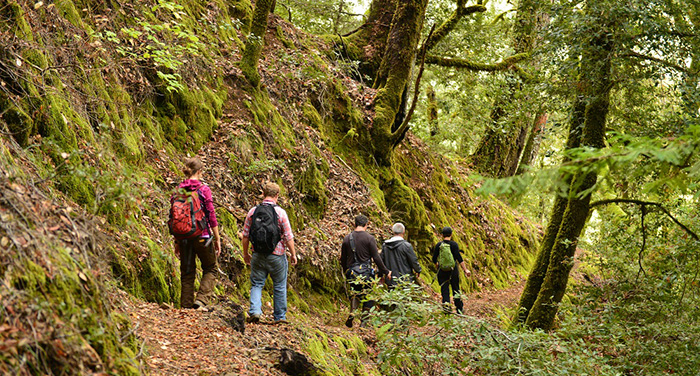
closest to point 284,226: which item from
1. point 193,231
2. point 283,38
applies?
point 193,231

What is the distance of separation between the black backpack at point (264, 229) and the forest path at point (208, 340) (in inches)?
32.0

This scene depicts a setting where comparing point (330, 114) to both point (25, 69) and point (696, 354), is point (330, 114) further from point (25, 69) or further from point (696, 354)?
point (696, 354)

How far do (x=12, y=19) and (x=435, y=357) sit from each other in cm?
630

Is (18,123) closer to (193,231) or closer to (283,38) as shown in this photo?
(193,231)

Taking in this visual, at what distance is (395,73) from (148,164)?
26.0 ft

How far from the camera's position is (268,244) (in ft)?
21.7

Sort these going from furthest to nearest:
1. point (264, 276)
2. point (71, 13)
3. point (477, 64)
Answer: point (477, 64)
point (71, 13)
point (264, 276)

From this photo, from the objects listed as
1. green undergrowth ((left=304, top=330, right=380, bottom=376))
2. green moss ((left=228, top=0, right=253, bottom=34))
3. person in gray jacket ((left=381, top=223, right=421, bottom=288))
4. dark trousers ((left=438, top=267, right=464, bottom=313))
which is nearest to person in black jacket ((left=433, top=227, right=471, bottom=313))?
dark trousers ((left=438, top=267, right=464, bottom=313))

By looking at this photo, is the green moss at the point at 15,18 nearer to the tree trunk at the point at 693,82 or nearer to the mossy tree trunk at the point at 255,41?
the mossy tree trunk at the point at 255,41

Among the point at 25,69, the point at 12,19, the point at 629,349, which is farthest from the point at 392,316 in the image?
the point at 12,19

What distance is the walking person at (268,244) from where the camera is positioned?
21.6 ft

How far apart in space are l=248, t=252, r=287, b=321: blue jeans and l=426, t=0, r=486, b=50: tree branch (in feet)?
33.8

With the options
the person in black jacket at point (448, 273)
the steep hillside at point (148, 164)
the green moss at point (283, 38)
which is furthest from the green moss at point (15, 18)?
the green moss at point (283, 38)

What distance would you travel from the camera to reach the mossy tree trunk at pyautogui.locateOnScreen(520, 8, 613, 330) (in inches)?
337
